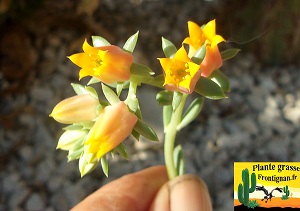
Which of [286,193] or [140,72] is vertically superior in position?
[140,72]

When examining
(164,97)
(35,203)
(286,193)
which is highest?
(164,97)

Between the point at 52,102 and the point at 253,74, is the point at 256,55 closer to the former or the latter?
the point at 253,74

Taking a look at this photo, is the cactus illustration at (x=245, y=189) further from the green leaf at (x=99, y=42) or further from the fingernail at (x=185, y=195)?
the green leaf at (x=99, y=42)

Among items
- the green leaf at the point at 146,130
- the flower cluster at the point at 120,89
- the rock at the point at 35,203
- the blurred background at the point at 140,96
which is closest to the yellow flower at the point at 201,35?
the flower cluster at the point at 120,89

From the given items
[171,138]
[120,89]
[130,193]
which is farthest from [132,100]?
[130,193]

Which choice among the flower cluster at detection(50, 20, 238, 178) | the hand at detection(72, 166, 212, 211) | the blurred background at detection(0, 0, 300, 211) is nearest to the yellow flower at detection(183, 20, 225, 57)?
the flower cluster at detection(50, 20, 238, 178)

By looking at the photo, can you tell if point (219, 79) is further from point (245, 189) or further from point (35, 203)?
point (35, 203)

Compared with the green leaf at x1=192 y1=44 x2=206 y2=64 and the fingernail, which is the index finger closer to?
the fingernail
